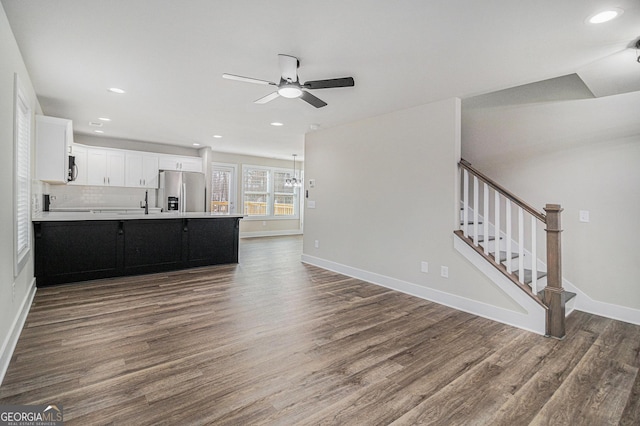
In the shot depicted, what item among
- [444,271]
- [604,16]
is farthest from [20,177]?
[604,16]

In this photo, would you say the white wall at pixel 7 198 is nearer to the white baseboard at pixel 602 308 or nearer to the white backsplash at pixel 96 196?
the white backsplash at pixel 96 196

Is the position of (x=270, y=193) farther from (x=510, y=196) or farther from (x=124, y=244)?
(x=510, y=196)

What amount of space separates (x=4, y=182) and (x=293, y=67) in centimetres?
233

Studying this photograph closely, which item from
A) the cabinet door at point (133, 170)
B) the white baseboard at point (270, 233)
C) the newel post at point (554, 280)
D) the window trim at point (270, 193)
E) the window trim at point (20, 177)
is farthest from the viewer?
the white baseboard at point (270, 233)

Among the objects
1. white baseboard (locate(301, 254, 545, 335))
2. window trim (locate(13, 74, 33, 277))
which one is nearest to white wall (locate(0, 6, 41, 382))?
window trim (locate(13, 74, 33, 277))

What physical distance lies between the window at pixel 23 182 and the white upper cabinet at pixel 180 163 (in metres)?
3.74

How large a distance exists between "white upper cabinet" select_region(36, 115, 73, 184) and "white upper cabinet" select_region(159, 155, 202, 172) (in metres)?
2.88

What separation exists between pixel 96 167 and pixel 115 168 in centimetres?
33

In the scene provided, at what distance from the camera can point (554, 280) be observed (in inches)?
114

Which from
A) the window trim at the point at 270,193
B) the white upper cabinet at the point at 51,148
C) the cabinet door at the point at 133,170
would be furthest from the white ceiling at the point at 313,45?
the window trim at the point at 270,193

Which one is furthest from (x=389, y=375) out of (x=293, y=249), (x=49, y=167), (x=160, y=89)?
(x=293, y=249)

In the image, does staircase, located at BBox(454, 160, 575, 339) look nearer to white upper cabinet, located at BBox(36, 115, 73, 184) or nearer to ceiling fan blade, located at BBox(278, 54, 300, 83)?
ceiling fan blade, located at BBox(278, 54, 300, 83)

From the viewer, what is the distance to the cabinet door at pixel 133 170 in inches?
267

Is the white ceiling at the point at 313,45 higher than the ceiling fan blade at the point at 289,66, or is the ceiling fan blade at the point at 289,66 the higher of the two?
the white ceiling at the point at 313,45
